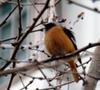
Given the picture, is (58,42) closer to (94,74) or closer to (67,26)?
(94,74)

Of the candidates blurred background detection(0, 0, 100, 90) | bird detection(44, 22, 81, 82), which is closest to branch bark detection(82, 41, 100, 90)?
bird detection(44, 22, 81, 82)

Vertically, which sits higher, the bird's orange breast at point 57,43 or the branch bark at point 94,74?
the bird's orange breast at point 57,43

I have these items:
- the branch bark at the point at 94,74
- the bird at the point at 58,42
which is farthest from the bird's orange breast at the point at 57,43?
the branch bark at the point at 94,74

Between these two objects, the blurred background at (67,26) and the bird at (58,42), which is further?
the blurred background at (67,26)

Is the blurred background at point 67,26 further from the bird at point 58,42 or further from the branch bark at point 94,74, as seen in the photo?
the branch bark at point 94,74

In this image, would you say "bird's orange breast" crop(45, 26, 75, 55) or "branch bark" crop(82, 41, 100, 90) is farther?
"bird's orange breast" crop(45, 26, 75, 55)

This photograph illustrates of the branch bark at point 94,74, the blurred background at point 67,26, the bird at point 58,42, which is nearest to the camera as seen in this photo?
the branch bark at point 94,74

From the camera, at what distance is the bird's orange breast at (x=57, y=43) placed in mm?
3135

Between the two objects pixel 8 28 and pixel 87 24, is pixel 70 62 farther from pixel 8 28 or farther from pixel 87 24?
pixel 8 28

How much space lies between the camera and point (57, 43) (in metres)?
3.15

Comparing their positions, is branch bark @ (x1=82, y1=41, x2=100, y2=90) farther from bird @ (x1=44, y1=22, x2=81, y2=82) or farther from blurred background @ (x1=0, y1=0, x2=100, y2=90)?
blurred background @ (x1=0, y1=0, x2=100, y2=90)

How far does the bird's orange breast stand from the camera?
313 centimetres

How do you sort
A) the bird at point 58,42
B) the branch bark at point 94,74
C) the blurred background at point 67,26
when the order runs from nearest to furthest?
the branch bark at point 94,74 < the bird at point 58,42 < the blurred background at point 67,26

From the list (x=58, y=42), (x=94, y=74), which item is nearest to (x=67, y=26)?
(x=58, y=42)
